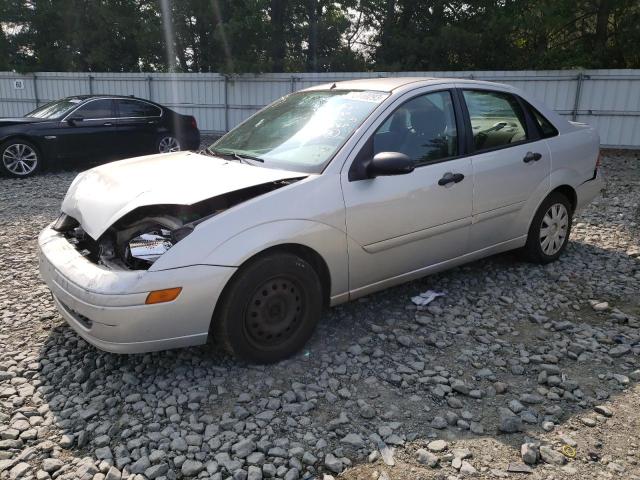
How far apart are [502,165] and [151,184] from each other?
2714mm

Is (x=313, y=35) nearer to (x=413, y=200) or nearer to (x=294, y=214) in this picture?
(x=413, y=200)

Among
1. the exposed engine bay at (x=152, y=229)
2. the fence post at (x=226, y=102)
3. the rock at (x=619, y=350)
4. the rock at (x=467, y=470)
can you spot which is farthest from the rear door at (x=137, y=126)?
the rock at (x=467, y=470)

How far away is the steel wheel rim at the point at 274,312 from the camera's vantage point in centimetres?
319

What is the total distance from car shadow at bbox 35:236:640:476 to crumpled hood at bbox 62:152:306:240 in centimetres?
93

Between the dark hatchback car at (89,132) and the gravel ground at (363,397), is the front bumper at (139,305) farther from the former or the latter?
the dark hatchback car at (89,132)

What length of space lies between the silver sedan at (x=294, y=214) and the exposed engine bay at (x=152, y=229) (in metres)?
0.01

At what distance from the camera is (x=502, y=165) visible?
14.2 ft

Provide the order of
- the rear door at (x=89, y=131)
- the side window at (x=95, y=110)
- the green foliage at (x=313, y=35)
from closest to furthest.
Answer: the rear door at (x=89, y=131) < the side window at (x=95, y=110) < the green foliage at (x=313, y=35)

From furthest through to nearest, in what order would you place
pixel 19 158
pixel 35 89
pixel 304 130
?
pixel 35 89
pixel 19 158
pixel 304 130

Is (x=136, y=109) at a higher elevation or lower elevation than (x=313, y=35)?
lower

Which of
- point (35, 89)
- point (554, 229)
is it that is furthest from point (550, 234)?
point (35, 89)

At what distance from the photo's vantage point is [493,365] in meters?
3.44

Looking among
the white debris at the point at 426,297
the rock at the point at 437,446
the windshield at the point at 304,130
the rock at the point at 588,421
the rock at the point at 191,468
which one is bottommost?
the rock at the point at 191,468

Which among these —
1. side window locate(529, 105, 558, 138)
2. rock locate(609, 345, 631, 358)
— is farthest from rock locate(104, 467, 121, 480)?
side window locate(529, 105, 558, 138)
